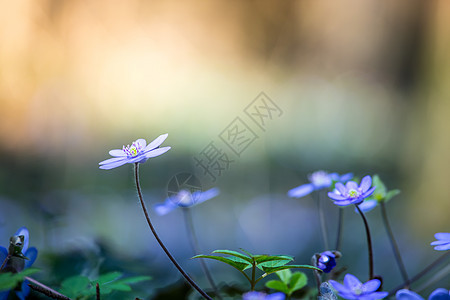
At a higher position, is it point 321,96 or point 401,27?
point 401,27

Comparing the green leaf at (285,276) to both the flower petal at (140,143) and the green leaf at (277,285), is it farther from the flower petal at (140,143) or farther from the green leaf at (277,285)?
the flower petal at (140,143)

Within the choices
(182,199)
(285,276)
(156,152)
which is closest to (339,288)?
(285,276)

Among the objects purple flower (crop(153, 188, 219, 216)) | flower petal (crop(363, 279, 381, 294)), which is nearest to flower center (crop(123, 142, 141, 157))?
purple flower (crop(153, 188, 219, 216))

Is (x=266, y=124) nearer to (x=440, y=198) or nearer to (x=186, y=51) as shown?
(x=186, y=51)

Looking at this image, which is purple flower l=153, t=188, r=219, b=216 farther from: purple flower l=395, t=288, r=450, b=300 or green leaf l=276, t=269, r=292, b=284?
purple flower l=395, t=288, r=450, b=300

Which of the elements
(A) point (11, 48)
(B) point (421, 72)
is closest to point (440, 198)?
(B) point (421, 72)
